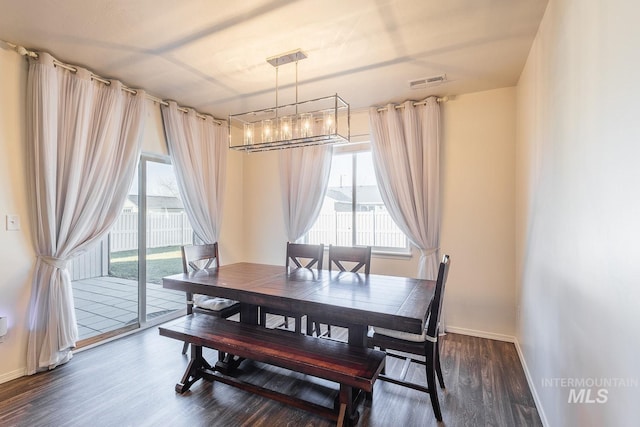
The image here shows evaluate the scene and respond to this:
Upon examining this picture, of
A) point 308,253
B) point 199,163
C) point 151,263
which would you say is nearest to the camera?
point 308,253

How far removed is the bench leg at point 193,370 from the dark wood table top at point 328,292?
470 millimetres

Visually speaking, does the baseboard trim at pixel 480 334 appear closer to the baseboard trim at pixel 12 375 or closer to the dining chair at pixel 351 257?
the dining chair at pixel 351 257

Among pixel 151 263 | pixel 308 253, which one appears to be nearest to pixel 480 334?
pixel 308 253

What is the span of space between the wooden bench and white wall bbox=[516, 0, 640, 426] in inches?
40.7

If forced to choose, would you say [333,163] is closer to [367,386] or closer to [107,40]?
[107,40]

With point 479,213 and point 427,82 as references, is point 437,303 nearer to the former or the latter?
point 479,213

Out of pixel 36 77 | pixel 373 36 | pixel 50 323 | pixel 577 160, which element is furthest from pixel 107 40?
pixel 577 160

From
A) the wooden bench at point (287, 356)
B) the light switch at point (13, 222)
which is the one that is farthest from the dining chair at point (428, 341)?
the light switch at point (13, 222)

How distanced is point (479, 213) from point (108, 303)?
14.1 ft

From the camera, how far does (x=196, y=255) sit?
3160 mm

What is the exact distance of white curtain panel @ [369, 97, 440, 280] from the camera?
136 inches

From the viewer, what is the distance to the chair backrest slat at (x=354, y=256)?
3.01 meters

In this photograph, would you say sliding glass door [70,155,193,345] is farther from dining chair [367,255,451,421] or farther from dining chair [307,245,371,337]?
dining chair [367,255,451,421]

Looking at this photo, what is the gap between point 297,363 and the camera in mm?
1860
